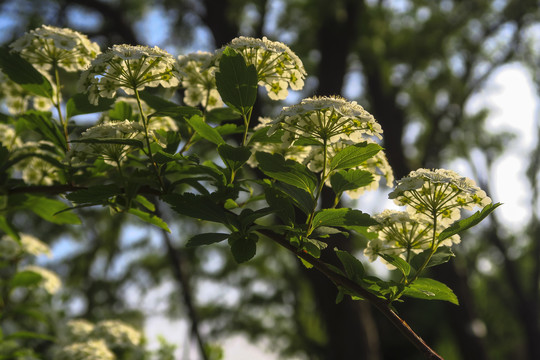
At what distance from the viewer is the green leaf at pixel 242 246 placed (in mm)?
1266

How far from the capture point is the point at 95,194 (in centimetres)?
132

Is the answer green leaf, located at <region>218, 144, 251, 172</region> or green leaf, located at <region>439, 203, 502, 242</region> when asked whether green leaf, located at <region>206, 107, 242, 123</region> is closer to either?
green leaf, located at <region>218, 144, 251, 172</region>

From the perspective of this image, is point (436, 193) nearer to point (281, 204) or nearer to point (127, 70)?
point (281, 204)

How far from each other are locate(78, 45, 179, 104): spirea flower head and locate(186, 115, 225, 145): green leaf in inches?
6.9

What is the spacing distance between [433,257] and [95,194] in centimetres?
88

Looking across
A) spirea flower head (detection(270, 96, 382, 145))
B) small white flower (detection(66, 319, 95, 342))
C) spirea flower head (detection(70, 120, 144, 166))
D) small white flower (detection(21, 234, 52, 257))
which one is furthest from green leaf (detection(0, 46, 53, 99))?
small white flower (detection(66, 319, 95, 342))

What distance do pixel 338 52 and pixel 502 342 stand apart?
65.6 feet

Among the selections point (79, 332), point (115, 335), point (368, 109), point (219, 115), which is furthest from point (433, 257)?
point (368, 109)

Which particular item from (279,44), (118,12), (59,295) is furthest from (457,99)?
(279,44)

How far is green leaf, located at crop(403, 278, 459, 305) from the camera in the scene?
1259 millimetres

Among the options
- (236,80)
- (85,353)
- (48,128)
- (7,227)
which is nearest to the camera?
(236,80)

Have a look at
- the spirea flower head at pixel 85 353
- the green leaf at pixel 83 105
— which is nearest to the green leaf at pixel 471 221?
the green leaf at pixel 83 105

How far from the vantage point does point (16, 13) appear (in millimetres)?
7973

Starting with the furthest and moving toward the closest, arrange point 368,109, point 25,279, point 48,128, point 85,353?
1. point 368,109
2. point 85,353
3. point 25,279
4. point 48,128
